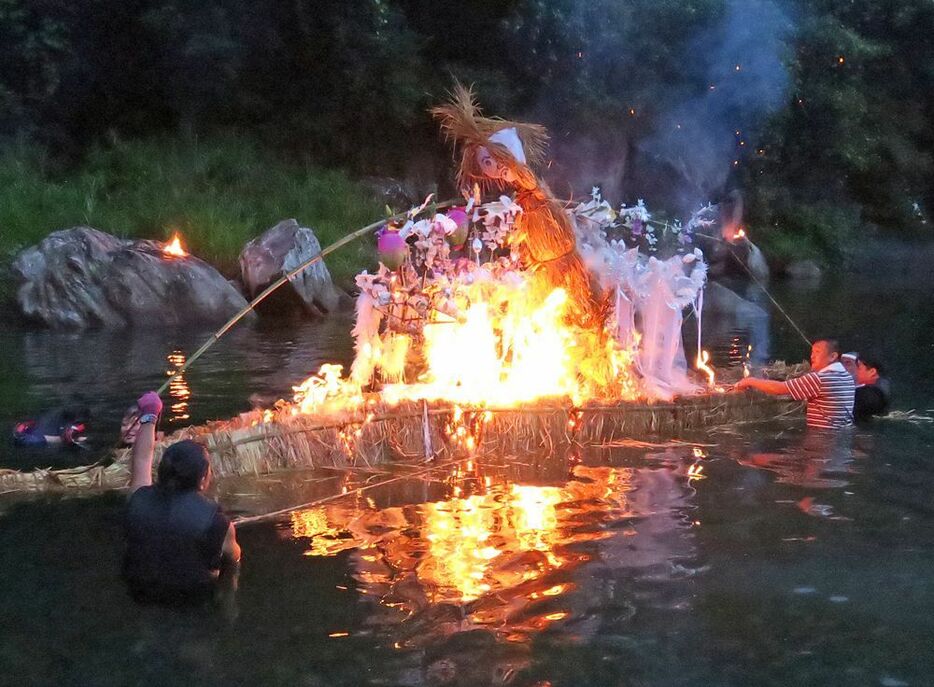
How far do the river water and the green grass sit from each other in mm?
11713

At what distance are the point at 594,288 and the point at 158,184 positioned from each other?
1493 cm

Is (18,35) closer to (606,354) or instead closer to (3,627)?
(606,354)

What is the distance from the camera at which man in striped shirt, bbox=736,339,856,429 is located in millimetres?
8719

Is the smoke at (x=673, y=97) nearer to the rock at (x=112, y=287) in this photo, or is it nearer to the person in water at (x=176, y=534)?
the rock at (x=112, y=287)

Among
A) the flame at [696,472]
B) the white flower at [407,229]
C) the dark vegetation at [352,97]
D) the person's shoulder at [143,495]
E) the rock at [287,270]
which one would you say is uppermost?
the dark vegetation at [352,97]

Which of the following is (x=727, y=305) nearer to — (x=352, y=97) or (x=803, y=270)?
(x=352, y=97)

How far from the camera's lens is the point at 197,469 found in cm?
493

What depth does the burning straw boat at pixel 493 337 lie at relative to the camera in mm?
7547

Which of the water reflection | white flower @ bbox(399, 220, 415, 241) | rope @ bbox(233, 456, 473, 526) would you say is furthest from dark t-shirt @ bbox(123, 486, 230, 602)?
the water reflection

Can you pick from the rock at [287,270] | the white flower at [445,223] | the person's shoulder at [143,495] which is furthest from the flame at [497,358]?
the rock at [287,270]

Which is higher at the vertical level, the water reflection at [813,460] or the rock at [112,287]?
the rock at [112,287]

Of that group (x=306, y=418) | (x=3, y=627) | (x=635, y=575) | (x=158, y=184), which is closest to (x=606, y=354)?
(x=306, y=418)

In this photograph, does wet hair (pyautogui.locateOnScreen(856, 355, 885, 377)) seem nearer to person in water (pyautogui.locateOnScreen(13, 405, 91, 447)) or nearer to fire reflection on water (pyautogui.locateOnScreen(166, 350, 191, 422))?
fire reflection on water (pyautogui.locateOnScreen(166, 350, 191, 422))

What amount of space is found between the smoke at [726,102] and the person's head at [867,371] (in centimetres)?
1685
